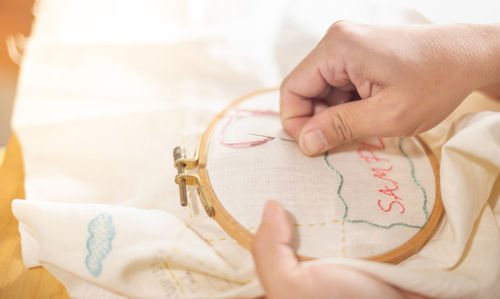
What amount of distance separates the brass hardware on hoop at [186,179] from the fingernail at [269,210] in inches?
4.4

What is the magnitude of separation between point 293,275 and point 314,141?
0.90 feet

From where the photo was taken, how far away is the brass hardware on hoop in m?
0.71

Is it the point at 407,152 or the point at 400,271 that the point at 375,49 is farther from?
the point at 400,271

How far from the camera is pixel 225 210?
703 mm

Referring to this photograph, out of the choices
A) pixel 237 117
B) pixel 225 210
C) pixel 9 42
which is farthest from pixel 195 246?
pixel 9 42

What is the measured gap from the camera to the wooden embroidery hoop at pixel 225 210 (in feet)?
2.20

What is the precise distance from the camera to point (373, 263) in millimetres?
610

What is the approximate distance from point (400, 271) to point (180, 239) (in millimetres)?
395

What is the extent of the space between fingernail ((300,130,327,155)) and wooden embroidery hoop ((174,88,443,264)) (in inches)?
8.2

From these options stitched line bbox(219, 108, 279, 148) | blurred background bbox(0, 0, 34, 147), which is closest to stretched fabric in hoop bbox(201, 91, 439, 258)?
stitched line bbox(219, 108, 279, 148)

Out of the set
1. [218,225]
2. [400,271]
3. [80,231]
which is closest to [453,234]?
[400,271]

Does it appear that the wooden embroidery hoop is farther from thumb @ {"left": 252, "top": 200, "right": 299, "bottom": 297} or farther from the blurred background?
the blurred background

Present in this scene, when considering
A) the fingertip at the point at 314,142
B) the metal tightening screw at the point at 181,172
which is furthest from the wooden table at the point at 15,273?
the fingertip at the point at 314,142

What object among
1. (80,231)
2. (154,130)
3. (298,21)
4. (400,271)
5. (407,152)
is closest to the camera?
(400,271)
